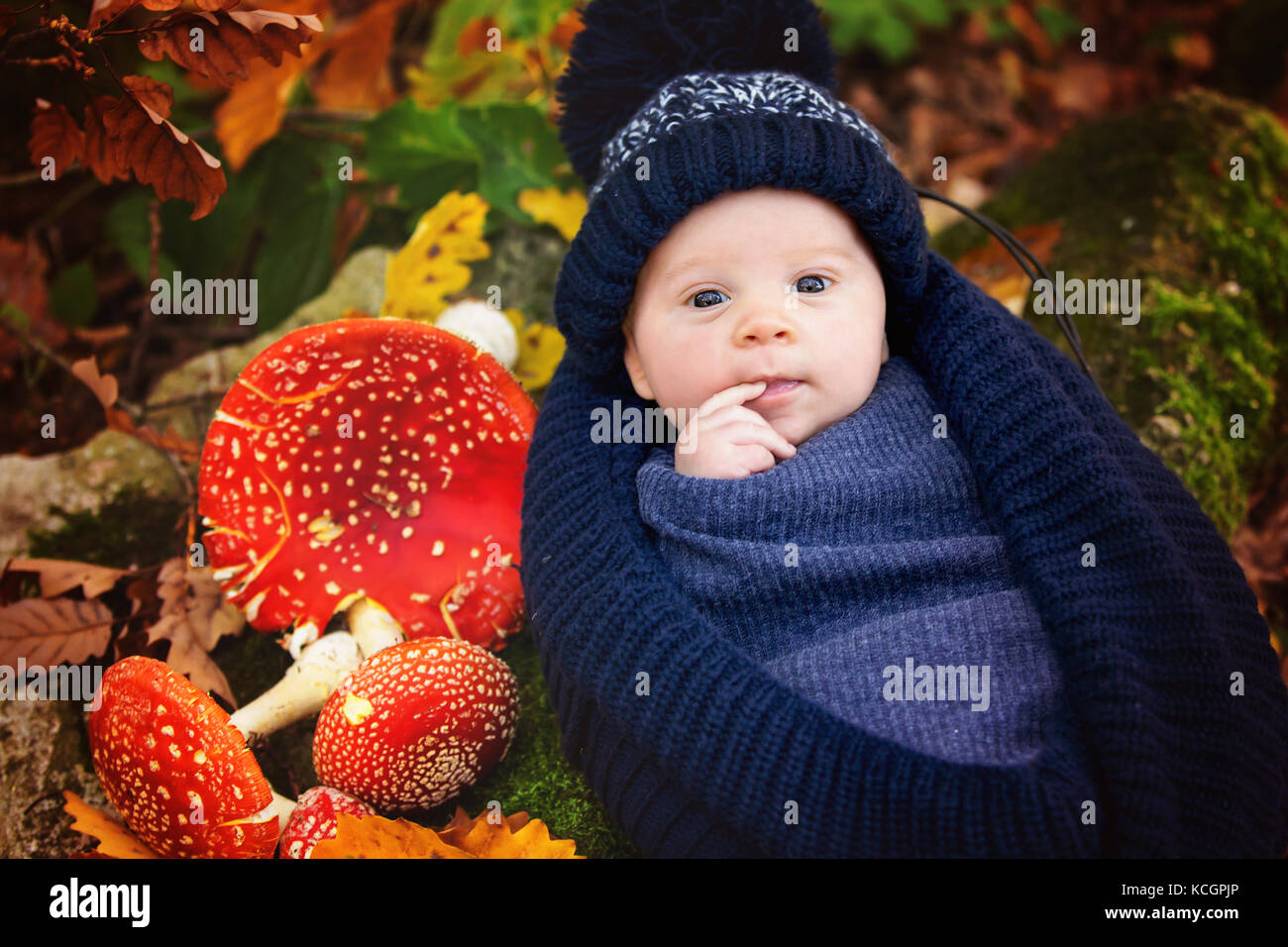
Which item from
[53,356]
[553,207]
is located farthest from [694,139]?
[53,356]

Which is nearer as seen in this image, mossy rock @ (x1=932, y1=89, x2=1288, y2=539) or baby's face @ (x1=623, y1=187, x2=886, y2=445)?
baby's face @ (x1=623, y1=187, x2=886, y2=445)

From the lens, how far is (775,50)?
6.13 feet

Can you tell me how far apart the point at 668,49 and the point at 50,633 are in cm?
171

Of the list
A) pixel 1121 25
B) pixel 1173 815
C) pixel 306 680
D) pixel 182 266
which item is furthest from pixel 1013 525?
pixel 1121 25

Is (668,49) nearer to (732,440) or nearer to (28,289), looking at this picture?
(732,440)

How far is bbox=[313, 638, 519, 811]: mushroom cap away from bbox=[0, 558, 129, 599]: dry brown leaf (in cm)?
70

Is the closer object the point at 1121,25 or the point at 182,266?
the point at 182,266

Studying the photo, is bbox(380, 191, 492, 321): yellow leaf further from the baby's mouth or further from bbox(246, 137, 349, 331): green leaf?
the baby's mouth

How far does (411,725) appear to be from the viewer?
148cm

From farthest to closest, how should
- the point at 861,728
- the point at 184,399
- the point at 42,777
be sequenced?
the point at 184,399 < the point at 42,777 < the point at 861,728

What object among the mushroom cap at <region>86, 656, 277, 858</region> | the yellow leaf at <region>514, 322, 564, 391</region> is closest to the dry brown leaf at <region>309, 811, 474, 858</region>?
the mushroom cap at <region>86, 656, 277, 858</region>

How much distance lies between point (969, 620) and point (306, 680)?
121 centimetres

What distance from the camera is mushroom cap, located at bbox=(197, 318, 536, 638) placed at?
1697 millimetres
